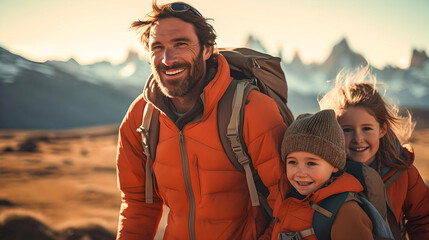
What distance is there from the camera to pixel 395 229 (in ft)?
8.07

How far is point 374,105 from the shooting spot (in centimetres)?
278

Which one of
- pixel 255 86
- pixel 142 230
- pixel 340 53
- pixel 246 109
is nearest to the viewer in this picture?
pixel 246 109

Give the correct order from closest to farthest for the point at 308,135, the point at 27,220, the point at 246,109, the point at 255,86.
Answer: the point at 308,135 < the point at 246,109 < the point at 255,86 < the point at 27,220

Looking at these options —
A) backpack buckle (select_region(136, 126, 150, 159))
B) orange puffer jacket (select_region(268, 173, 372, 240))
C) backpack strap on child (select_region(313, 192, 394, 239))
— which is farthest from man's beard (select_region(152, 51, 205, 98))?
backpack strap on child (select_region(313, 192, 394, 239))

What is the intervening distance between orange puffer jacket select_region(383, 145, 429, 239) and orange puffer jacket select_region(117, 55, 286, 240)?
107 cm

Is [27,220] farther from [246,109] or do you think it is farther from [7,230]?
[246,109]

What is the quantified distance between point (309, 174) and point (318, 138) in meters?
0.25

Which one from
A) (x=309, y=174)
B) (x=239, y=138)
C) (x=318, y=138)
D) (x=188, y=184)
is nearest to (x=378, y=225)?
(x=309, y=174)

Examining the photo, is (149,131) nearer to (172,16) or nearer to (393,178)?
(172,16)

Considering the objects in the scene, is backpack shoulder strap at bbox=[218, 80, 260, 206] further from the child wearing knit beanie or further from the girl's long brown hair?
the girl's long brown hair

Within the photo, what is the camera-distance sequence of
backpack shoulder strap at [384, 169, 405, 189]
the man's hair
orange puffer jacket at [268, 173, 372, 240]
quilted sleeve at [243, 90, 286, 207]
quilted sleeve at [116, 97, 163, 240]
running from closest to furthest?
1. orange puffer jacket at [268, 173, 372, 240]
2. quilted sleeve at [243, 90, 286, 207]
3. backpack shoulder strap at [384, 169, 405, 189]
4. the man's hair
5. quilted sleeve at [116, 97, 163, 240]

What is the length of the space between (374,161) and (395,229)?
58 cm

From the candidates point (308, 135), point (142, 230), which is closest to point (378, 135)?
point (308, 135)

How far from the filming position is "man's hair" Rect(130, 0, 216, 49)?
2709 mm
